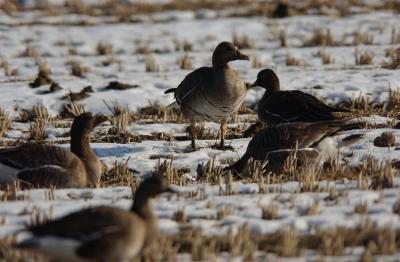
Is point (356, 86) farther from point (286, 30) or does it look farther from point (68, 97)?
point (286, 30)

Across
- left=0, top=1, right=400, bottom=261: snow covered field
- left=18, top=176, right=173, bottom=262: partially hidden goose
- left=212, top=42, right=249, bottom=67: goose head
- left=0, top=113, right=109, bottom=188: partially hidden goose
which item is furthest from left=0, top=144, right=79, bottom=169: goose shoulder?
left=212, top=42, right=249, bottom=67: goose head

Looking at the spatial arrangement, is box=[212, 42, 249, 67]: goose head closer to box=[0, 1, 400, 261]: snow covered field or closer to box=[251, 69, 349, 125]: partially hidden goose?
box=[251, 69, 349, 125]: partially hidden goose

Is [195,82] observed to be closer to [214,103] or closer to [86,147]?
[214,103]

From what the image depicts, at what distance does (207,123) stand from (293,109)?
261cm

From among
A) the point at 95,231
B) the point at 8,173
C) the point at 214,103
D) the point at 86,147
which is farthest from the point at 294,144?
the point at 95,231

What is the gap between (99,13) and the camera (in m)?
28.2

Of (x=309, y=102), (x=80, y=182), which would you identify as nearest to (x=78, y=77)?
(x=309, y=102)

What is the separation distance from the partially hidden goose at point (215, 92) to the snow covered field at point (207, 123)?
480mm

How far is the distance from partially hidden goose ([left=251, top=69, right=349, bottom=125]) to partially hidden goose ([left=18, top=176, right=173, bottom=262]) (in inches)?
206

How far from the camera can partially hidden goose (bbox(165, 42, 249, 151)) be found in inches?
430

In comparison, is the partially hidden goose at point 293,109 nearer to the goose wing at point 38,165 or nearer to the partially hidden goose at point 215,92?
the partially hidden goose at point 215,92

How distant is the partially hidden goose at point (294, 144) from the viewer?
9.34 metres

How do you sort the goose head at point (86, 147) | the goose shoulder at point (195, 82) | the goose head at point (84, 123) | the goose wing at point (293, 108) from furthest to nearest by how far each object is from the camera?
1. the goose shoulder at point (195, 82)
2. the goose wing at point (293, 108)
3. the goose head at point (84, 123)
4. the goose head at point (86, 147)

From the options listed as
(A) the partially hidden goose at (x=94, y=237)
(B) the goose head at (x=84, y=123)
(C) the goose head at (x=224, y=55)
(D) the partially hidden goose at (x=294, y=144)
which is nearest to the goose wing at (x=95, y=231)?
(A) the partially hidden goose at (x=94, y=237)
